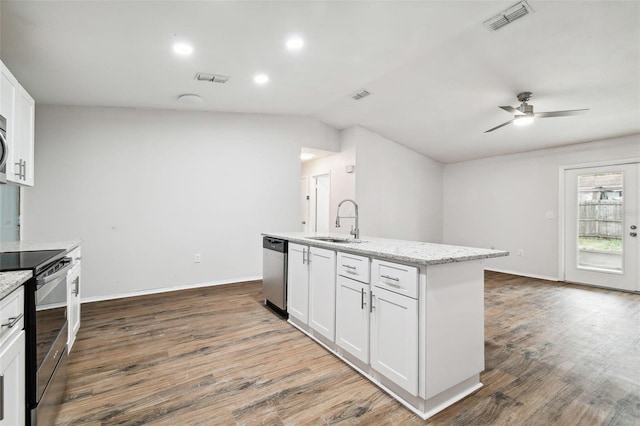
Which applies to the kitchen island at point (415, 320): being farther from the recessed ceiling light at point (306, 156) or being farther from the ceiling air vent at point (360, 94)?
the recessed ceiling light at point (306, 156)

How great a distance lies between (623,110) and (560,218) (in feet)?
6.26

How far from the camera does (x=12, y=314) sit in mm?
1204

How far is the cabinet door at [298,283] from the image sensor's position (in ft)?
9.39

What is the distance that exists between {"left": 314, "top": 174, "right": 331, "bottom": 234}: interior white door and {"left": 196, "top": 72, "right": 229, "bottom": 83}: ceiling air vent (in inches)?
129

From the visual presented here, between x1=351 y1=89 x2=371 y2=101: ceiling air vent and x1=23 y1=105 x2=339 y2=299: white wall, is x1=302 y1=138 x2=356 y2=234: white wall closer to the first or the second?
x1=23 y1=105 x2=339 y2=299: white wall

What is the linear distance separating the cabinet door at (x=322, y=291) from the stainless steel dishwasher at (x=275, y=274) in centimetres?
54

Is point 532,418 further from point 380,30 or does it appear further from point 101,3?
point 101,3

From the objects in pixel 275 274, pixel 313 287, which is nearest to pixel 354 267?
pixel 313 287

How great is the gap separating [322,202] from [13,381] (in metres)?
5.67

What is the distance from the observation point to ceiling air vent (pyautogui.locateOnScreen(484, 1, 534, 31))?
7.86ft

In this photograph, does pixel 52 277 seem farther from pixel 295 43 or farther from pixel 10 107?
pixel 295 43

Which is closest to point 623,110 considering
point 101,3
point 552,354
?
point 552,354

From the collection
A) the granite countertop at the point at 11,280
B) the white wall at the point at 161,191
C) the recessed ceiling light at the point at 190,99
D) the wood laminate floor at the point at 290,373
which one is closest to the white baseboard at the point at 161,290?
the white wall at the point at 161,191

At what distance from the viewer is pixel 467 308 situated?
1909mm
